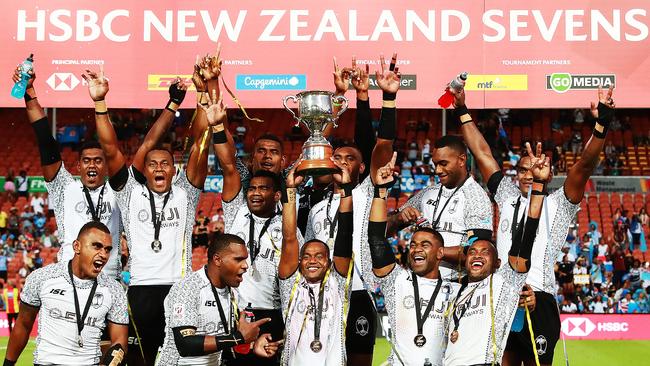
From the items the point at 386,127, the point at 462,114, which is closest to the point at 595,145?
the point at 462,114

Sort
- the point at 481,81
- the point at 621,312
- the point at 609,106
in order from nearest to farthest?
the point at 609,106 < the point at 481,81 < the point at 621,312

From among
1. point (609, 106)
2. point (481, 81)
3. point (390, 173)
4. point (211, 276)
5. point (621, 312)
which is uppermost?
point (481, 81)

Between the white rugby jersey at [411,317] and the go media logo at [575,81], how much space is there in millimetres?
8736

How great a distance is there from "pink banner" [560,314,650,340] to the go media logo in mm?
5698

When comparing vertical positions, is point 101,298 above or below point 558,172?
below

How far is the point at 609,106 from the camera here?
6.97m

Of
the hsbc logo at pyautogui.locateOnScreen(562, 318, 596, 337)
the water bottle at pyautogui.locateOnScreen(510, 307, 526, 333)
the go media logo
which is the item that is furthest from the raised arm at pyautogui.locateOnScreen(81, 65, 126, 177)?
the hsbc logo at pyautogui.locateOnScreen(562, 318, 596, 337)

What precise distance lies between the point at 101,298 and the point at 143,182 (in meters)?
1.39

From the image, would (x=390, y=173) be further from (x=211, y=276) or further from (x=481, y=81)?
(x=481, y=81)

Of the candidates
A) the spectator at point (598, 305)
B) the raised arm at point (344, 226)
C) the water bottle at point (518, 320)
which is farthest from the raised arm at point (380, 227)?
the spectator at point (598, 305)

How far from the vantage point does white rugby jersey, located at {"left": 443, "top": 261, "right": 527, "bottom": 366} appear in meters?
6.33

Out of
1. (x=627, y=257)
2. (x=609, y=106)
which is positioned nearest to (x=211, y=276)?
(x=609, y=106)

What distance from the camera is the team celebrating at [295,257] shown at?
252 inches

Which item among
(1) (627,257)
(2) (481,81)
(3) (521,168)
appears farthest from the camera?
(1) (627,257)
